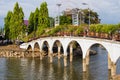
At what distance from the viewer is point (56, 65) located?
85.4 metres

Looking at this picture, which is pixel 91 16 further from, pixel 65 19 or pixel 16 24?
pixel 16 24

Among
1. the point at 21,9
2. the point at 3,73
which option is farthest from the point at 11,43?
the point at 3,73

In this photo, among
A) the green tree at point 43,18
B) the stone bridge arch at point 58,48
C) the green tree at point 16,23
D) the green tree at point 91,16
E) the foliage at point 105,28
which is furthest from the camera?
the green tree at point 91,16

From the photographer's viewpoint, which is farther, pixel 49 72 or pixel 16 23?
pixel 16 23

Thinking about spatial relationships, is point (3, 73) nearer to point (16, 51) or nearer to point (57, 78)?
point (57, 78)

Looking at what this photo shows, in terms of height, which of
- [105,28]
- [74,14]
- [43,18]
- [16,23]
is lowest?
[105,28]

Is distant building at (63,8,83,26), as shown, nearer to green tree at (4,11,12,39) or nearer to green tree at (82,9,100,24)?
green tree at (82,9,100,24)

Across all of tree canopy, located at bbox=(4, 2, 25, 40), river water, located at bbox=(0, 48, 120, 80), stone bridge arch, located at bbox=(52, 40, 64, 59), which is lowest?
river water, located at bbox=(0, 48, 120, 80)

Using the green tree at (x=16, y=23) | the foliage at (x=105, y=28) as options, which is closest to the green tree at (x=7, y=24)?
the green tree at (x=16, y=23)

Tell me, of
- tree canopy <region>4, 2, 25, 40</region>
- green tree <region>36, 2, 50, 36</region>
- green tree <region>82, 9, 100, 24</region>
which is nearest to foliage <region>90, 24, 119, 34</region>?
green tree <region>36, 2, 50, 36</region>

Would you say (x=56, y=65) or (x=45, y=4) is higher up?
(x=45, y=4)

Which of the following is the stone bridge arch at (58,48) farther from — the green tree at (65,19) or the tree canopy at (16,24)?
the green tree at (65,19)

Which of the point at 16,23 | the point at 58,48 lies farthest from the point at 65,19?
the point at 58,48

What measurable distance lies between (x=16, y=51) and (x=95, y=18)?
6958 centimetres
